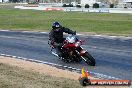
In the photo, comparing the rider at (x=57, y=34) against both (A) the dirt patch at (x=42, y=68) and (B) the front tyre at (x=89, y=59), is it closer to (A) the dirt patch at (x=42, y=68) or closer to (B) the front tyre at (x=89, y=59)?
(A) the dirt patch at (x=42, y=68)

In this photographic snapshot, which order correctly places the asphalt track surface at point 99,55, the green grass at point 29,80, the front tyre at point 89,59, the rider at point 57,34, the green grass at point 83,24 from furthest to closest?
1. the green grass at point 83,24
2. the rider at point 57,34
3. the front tyre at point 89,59
4. the asphalt track surface at point 99,55
5. the green grass at point 29,80

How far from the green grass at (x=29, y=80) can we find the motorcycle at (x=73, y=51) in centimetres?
271

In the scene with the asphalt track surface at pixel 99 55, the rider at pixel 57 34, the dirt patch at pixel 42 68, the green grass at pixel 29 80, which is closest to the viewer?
the green grass at pixel 29 80

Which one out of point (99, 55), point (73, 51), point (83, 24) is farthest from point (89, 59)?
point (83, 24)

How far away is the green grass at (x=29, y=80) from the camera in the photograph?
35.3 feet

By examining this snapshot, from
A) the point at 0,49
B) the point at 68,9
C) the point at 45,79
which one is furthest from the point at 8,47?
the point at 68,9

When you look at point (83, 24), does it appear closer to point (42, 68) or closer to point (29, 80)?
point (42, 68)

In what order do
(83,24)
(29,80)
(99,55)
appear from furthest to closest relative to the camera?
(83,24), (99,55), (29,80)

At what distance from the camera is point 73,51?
1557 centimetres

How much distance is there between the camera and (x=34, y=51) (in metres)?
19.4

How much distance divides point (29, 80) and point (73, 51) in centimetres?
439

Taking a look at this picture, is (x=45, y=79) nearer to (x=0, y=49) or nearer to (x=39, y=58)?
(x=39, y=58)

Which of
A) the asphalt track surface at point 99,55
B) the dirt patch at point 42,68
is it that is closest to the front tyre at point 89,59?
the asphalt track surface at point 99,55

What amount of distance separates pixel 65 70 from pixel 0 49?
739cm
